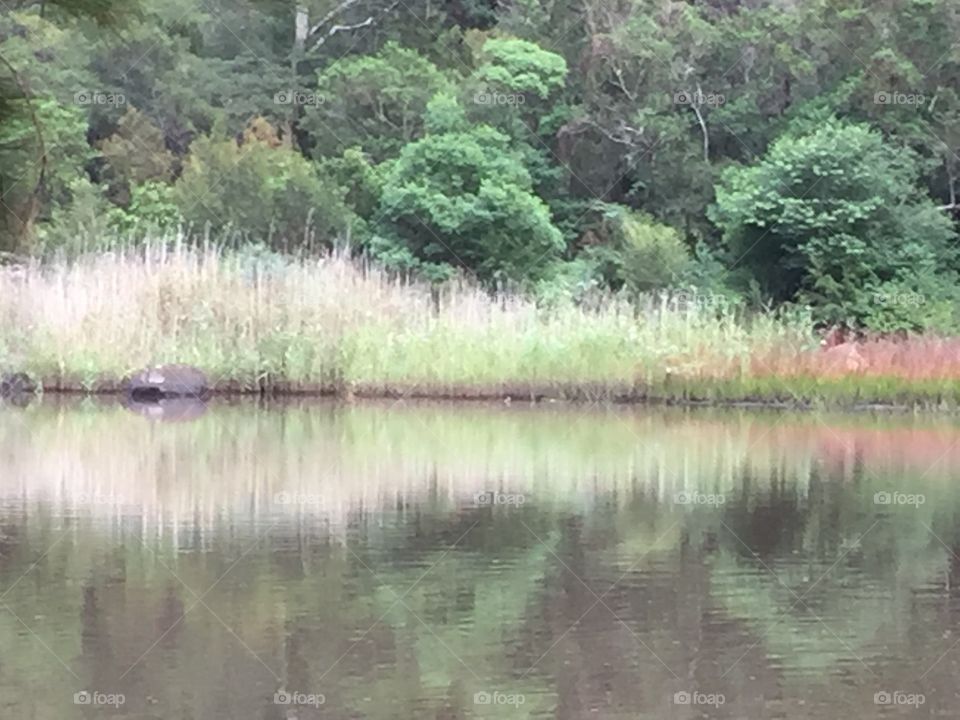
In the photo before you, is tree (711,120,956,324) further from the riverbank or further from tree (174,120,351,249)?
the riverbank

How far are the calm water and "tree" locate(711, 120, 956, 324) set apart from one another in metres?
10.9

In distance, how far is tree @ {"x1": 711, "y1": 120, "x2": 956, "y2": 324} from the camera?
22.1 m

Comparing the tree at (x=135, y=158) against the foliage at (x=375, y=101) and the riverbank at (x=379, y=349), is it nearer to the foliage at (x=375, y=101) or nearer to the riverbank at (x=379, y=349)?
the foliage at (x=375, y=101)

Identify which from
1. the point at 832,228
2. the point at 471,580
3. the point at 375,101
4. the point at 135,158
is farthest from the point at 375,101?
the point at 471,580

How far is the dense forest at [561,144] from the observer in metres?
22.6

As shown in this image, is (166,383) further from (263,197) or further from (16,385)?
(263,197)

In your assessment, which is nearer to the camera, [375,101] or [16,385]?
[16,385]

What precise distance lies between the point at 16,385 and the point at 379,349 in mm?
3464

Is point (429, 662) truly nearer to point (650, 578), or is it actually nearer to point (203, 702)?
point (203, 702)

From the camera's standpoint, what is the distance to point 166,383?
1567 cm

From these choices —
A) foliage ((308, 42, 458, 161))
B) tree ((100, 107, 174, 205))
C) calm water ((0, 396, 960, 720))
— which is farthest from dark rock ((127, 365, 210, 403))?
tree ((100, 107, 174, 205))

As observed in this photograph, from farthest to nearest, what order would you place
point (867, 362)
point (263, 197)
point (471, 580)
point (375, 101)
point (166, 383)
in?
point (375, 101), point (263, 197), point (867, 362), point (166, 383), point (471, 580)

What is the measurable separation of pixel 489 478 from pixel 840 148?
14.0 m

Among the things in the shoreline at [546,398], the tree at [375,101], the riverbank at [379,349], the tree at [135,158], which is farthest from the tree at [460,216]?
the shoreline at [546,398]
